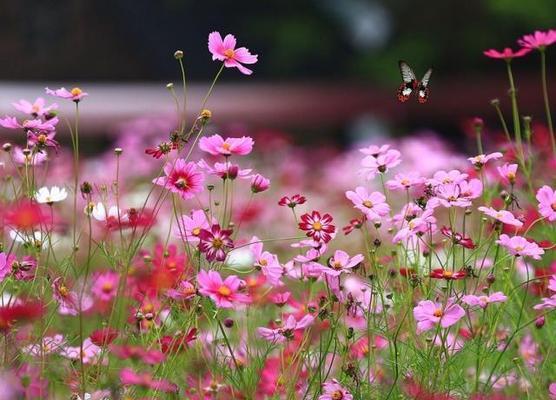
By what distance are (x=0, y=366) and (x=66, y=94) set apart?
19.3 inches

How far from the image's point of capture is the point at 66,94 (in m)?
1.95

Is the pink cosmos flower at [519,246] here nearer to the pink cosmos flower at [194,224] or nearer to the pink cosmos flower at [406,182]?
the pink cosmos flower at [406,182]

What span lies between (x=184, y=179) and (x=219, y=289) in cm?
26

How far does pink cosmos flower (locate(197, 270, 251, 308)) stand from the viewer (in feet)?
5.61

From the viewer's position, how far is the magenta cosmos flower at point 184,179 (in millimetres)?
1896

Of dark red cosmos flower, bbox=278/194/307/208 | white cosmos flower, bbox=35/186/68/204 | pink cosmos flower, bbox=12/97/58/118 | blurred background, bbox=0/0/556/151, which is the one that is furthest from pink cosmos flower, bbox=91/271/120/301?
blurred background, bbox=0/0/556/151

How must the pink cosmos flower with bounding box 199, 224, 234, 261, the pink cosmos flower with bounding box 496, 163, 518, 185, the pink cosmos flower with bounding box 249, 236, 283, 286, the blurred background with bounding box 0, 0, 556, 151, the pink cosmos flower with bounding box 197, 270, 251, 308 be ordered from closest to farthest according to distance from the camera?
the pink cosmos flower with bounding box 197, 270, 251, 308, the pink cosmos flower with bounding box 199, 224, 234, 261, the pink cosmos flower with bounding box 249, 236, 283, 286, the pink cosmos flower with bounding box 496, 163, 518, 185, the blurred background with bounding box 0, 0, 556, 151

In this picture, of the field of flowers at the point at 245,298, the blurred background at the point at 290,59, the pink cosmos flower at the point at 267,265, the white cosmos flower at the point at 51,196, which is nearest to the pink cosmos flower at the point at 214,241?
the field of flowers at the point at 245,298

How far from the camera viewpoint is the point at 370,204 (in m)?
1.99

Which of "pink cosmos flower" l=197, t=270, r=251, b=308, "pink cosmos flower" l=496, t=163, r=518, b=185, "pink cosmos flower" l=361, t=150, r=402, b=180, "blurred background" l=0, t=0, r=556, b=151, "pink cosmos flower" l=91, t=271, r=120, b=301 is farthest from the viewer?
"blurred background" l=0, t=0, r=556, b=151

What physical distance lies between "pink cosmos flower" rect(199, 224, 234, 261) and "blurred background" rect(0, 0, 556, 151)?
7889 mm

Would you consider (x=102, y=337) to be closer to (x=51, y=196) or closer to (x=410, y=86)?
(x=51, y=196)

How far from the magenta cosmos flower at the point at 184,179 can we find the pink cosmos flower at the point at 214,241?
0.10m

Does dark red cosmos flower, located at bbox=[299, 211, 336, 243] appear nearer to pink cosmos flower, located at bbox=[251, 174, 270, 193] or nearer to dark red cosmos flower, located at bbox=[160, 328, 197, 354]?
pink cosmos flower, located at bbox=[251, 174, 270, 193]
